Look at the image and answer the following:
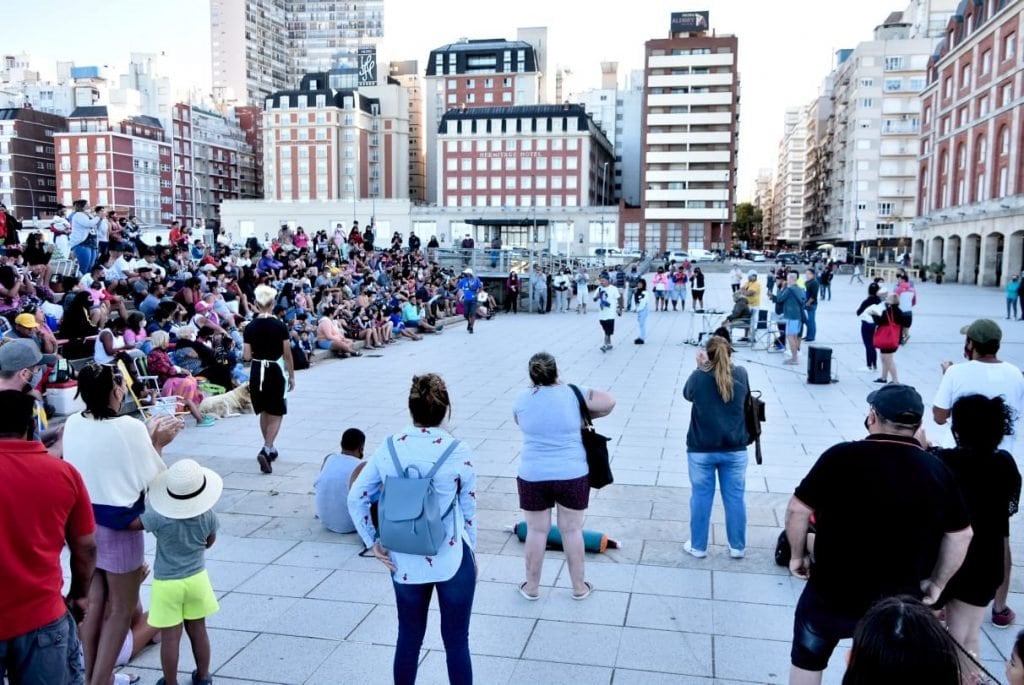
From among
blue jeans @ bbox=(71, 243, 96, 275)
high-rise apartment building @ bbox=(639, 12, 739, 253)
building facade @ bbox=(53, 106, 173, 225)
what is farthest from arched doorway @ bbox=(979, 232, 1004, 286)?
building facade @ bbox=(53, 106, 173, 225)

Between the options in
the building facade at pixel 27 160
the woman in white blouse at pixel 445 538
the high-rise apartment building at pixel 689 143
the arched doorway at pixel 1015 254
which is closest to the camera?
the woman in white blouse at pixel 445 538

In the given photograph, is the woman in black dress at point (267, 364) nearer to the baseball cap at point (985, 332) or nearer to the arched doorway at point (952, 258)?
the baseball cap at point (985, 332)

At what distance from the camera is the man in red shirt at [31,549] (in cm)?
271

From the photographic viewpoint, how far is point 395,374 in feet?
49.4

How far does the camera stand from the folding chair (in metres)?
9.80

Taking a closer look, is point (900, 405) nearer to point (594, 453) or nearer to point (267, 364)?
point (594, 453)

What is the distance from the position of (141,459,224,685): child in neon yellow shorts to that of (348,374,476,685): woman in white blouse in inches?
34.4

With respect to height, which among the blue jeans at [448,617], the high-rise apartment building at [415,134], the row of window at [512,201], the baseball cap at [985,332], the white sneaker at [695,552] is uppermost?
the high-rise apartment building at [415,134]

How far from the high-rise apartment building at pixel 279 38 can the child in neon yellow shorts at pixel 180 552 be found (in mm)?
141233

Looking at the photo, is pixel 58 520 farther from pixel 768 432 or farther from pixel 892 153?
pixel 892 153

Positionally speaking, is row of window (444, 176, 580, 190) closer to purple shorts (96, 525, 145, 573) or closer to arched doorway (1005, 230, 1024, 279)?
arched doorway (1005, 230, 1024, 279)

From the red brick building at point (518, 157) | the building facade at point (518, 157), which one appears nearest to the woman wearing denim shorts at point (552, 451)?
the red brick building at point (518, 157)

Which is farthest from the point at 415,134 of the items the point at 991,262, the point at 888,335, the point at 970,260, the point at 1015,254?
the point at 888,335

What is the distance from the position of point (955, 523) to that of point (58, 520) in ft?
11.1
